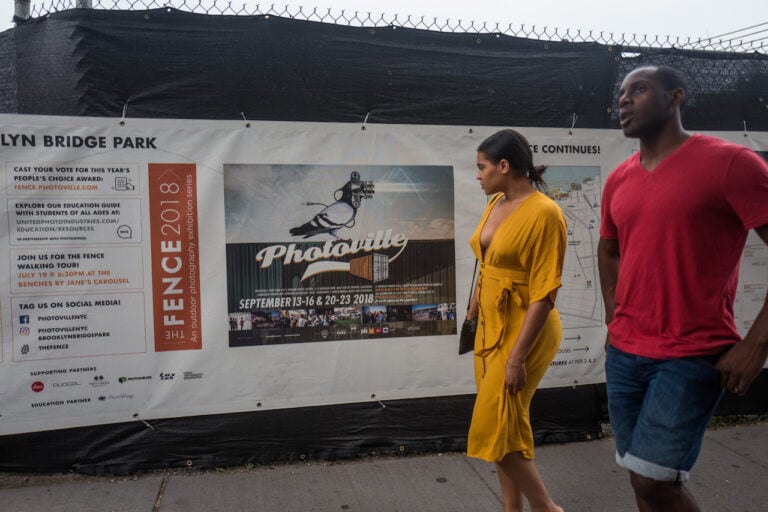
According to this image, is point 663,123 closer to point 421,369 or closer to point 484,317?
point 484,317

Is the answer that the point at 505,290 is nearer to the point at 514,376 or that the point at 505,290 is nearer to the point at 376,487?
the point at 514,376

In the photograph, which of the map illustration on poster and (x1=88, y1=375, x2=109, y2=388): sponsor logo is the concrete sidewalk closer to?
(x1=88, y1=375, x2=109, y2=388): sponsor logo

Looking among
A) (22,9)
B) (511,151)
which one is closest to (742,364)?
(511,151)

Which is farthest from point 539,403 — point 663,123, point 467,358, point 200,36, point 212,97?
point 200,36

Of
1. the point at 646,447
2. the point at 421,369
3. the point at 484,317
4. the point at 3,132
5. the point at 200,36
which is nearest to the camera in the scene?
the point at 646,447

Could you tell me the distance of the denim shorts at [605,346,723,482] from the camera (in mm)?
2029

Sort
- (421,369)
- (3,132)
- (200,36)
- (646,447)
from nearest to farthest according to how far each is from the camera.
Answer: (646,447) < (3,132) < (200,36) < (421,369)

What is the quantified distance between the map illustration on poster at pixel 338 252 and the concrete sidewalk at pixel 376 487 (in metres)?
0.77

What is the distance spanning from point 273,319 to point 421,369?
0.96 metres

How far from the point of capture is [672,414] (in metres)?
2.04

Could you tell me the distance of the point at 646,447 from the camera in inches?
82.8

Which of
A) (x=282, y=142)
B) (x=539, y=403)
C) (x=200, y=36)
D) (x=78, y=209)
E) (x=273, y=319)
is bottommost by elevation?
(x=539, y=403)

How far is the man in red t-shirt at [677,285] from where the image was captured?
1.98 m

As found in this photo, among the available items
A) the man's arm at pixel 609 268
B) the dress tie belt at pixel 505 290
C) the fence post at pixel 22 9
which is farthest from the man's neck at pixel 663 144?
the fence post at pixel 22 9
